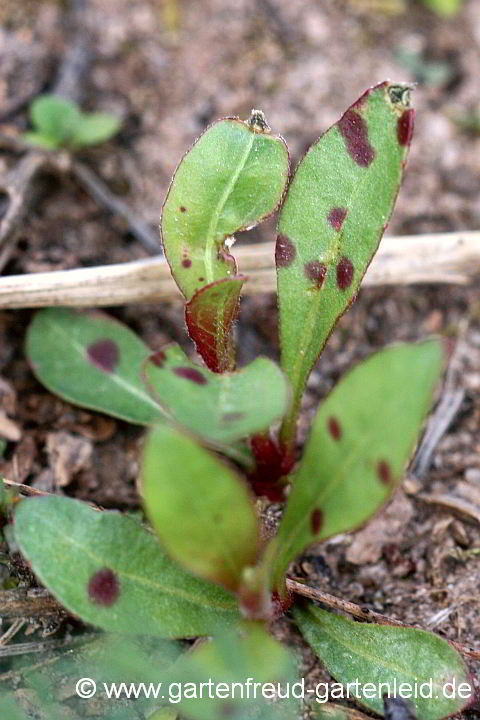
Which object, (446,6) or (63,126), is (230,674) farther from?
(446,6)

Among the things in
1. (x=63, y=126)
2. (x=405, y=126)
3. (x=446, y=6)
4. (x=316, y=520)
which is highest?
(x=446, y=6)

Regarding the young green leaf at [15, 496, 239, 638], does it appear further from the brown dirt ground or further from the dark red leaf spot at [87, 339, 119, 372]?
the dark red leaf spot at [87, 339, 119, 372]

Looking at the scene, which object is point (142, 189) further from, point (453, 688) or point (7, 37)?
point (453, 688)

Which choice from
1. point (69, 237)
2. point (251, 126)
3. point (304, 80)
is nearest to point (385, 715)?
point (251, 126)

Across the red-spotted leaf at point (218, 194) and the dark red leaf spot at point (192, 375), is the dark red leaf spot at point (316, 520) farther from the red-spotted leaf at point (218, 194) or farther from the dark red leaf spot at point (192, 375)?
the red-spotted leaf at point (218, 194)

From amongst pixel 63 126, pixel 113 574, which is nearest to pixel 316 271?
pixel 113 574
